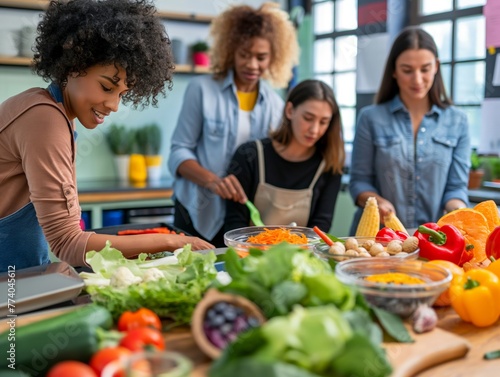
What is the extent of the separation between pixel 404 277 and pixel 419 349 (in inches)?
8.8

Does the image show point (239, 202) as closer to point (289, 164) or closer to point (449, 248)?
point (289, 164)

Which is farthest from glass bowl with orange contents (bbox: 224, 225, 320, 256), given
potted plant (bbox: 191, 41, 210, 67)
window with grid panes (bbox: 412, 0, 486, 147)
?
potted plant (bbox: 191, 41, 210, 67)

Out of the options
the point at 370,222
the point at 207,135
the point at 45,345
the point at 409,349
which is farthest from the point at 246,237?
the point at 207,135

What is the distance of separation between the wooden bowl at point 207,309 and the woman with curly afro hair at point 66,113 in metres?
0.68

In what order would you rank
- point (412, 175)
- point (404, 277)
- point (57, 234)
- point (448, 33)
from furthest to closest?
point (448, 33) < point (412, 175) < point (57, 234) < point (404, 277)

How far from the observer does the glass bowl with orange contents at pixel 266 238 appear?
166cm

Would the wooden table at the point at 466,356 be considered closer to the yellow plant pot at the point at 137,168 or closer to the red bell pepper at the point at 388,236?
the red bell pepper at the point at 388,236

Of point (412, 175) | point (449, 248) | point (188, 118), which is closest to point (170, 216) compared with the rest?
point (188, 118)

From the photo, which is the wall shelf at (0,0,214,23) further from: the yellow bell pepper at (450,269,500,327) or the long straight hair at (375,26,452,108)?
the yellow bell pepper at (450,269,500,327)

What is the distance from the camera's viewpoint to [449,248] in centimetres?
162

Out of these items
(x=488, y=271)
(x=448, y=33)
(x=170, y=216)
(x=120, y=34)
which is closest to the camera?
(x=488, y=271)

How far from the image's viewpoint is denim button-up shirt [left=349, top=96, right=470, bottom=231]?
2.76 meters

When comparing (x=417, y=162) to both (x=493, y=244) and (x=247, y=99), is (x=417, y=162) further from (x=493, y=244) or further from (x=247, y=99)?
(x=493, y=244)

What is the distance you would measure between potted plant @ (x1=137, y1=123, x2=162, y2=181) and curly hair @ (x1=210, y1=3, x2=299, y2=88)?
167 cm
